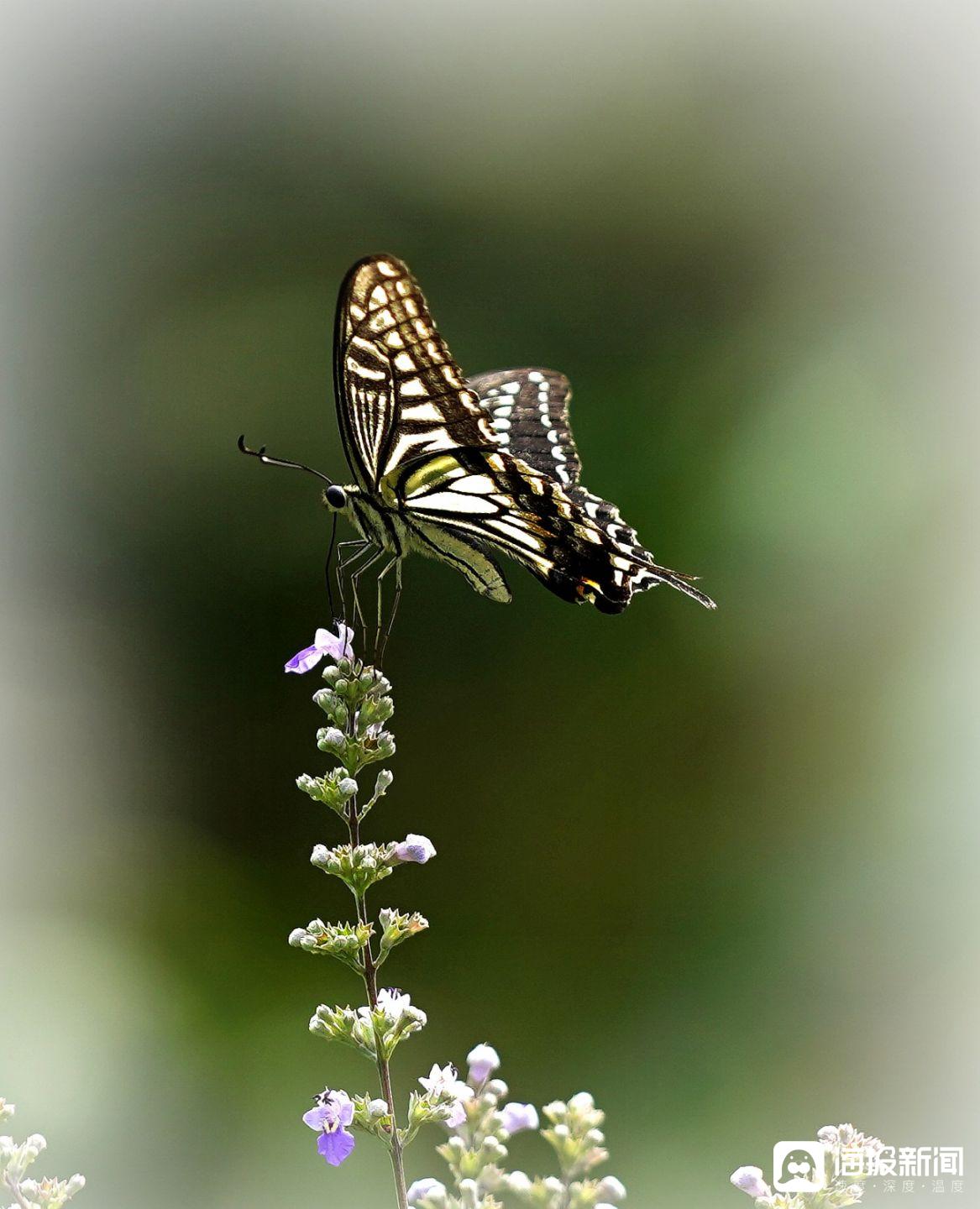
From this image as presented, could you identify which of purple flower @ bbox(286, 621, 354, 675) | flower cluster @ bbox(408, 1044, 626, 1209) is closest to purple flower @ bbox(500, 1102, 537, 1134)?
flower cluster @ bbox(408, 1044, 626, 1209)

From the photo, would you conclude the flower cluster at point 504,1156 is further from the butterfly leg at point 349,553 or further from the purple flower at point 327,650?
the butterfly leg at point 349,553

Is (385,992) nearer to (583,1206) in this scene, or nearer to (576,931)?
(583,1206)

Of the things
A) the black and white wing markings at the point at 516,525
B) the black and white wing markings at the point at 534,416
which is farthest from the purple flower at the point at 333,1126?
the black and white wing markings at the point at 534,416

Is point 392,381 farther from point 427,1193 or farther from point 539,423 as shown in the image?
point 427,1193

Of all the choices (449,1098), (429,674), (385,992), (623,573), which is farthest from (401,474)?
(429,674)

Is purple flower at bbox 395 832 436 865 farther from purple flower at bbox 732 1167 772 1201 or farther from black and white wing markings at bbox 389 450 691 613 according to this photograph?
black and white wing markings at bbox 389 450 691 613

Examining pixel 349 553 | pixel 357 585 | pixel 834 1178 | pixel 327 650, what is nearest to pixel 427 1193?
pixel 834 1178

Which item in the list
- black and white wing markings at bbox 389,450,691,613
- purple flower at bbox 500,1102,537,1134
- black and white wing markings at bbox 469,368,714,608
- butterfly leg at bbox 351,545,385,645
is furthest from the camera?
black and white wing markings at bbox 469,368,714,608
